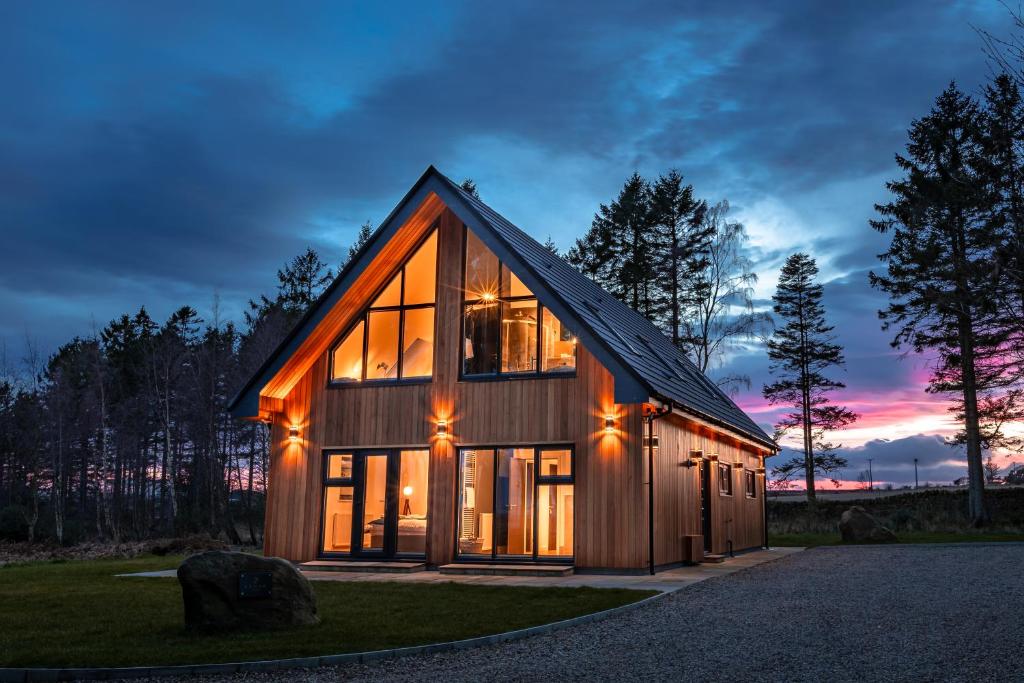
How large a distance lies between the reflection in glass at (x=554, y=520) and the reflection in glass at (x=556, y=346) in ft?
6.64

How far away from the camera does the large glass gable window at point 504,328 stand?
47.4ft

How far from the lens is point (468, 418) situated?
14.7m

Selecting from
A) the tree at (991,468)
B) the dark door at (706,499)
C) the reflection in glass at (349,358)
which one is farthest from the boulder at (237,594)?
the tree at (991,468)

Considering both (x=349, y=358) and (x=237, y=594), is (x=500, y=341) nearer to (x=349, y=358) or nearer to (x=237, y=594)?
(x=349, y=358)

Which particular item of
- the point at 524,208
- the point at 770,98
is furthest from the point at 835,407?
the point at 524,208

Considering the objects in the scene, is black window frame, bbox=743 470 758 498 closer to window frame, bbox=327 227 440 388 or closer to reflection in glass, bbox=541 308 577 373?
reflection in glass, bbox=541 308 577 373

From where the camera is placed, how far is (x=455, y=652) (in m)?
7.01

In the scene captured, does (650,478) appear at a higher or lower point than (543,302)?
lower

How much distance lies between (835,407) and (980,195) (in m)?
34.2

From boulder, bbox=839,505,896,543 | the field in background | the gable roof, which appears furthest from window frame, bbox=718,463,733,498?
the field in background

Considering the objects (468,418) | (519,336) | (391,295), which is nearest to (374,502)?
(468,418)

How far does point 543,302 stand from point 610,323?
2.75 meters

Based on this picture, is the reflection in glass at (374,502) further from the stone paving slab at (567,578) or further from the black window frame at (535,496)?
the black window frame at (535,496)

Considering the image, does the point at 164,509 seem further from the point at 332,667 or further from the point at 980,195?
the point at 980,195
